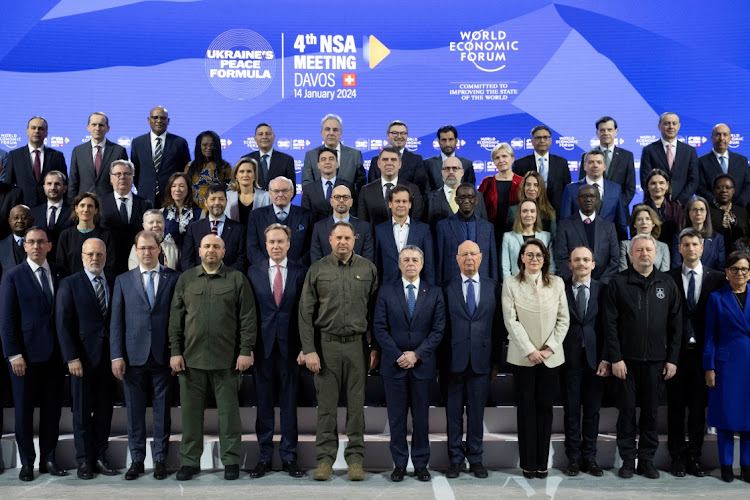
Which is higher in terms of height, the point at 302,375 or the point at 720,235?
the point at 720,235

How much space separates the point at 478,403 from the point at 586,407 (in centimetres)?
73

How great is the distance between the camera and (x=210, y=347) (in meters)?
5.13

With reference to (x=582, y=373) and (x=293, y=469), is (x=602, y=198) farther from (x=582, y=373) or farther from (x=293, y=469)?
(x=293, y=469)

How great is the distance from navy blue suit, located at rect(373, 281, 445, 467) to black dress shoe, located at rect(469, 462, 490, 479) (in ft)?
1.01

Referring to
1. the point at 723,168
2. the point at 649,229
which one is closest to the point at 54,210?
the point at 649,229

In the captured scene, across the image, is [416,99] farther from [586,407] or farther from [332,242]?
[586,407]

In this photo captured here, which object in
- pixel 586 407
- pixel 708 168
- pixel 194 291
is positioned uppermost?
pixel 708 168

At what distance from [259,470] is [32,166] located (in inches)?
134

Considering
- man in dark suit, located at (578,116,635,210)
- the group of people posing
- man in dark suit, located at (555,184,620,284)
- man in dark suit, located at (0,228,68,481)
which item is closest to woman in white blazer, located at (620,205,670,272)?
man in dark suit, located at (555,184,620,284)

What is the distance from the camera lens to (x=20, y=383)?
5262 mm

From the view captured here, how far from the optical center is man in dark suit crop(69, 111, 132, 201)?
22.2ft

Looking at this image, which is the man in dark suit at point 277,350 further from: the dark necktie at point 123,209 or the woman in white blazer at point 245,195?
the dark necktie at point 123,209

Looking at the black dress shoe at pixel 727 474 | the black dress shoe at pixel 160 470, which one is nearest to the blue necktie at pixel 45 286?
the black dress shoe at pixel 160 470

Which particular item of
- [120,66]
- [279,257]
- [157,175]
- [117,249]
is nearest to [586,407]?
[279,257]
